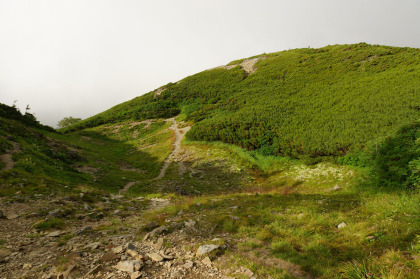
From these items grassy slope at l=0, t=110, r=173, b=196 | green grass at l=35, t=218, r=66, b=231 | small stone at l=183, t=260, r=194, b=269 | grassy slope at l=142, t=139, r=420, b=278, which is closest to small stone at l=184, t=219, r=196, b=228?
grassy slope at l=142, t=139, r=420, b=278

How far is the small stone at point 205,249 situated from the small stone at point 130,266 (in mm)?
1698

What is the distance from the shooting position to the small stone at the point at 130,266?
5.16 meters

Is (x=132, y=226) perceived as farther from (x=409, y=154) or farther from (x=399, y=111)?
(x=399, y=111)

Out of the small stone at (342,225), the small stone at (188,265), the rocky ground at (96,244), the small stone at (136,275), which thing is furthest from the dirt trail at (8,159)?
the small stone at (342,225)

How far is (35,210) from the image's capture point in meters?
8.72

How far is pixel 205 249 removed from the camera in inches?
236

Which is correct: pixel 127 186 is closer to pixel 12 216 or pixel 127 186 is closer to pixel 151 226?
pixel 12 216

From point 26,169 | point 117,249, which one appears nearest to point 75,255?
point 117,249

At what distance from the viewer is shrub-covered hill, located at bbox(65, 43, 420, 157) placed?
19.9m

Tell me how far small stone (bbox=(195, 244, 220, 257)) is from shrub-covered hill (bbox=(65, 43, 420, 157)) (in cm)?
1667

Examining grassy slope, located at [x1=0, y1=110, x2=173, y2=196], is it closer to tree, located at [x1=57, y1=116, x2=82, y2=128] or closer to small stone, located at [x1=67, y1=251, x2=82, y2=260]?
small stone, located at [x1=67, y1=251, x2=82, y2=260]

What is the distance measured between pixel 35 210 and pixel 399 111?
29.6 meters

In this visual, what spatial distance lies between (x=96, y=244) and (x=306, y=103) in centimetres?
3471

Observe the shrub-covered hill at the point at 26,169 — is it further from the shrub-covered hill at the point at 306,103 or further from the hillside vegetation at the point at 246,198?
the shrub-covered hill at the point at 306,103
